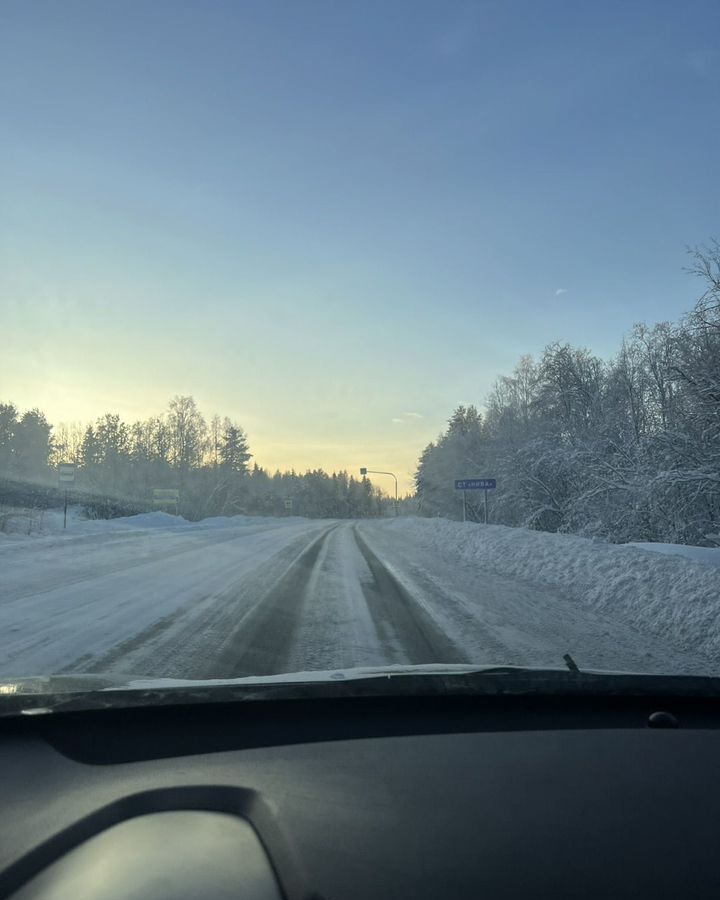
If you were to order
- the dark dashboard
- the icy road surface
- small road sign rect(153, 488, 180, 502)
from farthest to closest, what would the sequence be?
small road sign rect(153, 488, 180, 502)
the icy road surface
the dark dashboard

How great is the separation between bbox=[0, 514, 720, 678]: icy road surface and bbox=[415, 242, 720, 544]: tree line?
21.5 feet

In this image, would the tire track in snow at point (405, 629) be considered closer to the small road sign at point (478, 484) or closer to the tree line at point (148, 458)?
the small road sign at point (478, 484)

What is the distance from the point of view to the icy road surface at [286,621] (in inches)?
253

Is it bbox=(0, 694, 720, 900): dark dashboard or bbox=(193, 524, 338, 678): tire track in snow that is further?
bbox=(193, 524, 338, 678): tire track in snow

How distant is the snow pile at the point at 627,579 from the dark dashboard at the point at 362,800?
563 cm

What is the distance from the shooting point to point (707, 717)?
319cm

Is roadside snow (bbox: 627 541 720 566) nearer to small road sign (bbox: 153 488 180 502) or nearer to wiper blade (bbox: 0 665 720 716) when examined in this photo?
wiper blade (bbox: 0 665 720 716)

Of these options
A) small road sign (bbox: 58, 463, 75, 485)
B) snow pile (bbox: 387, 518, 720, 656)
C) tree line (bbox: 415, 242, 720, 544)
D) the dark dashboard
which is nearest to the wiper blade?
the dark dashboard

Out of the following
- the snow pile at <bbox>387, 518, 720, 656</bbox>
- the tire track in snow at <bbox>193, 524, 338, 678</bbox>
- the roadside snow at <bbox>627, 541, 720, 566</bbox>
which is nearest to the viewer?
the tire track in snow at <bbox>193, 524, 338, 678</bbox>

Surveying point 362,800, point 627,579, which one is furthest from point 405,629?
point 362,800

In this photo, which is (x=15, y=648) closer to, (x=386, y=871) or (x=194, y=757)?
(x=194, y=757)

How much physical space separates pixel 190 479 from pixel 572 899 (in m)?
75.7

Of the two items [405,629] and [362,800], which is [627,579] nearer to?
[405,629]

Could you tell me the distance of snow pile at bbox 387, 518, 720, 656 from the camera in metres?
8.59
